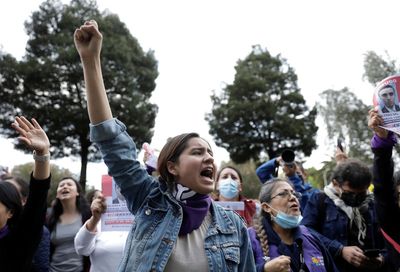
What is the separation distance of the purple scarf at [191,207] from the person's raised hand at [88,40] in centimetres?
75

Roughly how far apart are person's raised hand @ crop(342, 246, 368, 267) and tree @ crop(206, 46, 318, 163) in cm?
2957

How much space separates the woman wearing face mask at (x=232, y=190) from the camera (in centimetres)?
457

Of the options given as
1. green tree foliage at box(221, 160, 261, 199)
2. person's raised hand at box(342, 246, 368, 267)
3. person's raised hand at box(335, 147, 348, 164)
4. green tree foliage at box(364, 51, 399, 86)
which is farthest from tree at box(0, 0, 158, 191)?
person's raised hand at box(342, 246, 368, 267)

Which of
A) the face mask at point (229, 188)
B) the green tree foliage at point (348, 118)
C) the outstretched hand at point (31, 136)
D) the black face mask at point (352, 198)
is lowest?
the green tree foliage at point (348, 118)

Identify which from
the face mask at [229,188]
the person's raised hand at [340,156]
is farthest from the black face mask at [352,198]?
the face mask at [229,188]

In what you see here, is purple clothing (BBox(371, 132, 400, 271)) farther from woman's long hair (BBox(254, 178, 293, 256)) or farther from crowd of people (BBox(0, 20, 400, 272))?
woman's long hair (BBox(254, 178, 293, 256))

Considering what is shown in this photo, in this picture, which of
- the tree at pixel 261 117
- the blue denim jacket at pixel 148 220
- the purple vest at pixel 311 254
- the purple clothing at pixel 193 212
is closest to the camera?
the blue denim jacket at pixel 148 220

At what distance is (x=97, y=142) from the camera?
196cm

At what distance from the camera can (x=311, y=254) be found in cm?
302

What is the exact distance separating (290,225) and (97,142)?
5.63ft

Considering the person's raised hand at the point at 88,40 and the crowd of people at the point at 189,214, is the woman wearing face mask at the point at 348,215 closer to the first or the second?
the crowd of people at the point at 189,214

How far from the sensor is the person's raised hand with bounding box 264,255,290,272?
2680 millimetres

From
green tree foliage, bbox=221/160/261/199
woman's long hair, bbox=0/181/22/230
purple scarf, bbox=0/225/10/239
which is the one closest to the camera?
purple scarf, bbox=0/225/10/239

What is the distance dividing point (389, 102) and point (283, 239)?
1.19 m
